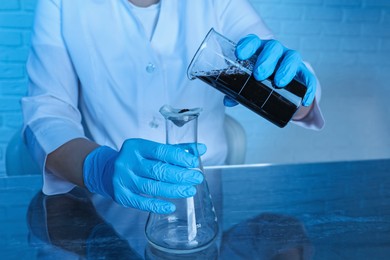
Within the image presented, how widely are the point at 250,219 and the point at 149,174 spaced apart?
0.23 m

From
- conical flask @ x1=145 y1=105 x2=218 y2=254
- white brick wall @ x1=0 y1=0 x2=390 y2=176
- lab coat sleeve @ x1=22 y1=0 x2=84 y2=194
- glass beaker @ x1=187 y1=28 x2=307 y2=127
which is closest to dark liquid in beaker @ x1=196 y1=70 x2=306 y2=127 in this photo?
glass beaker @ x1=187 y1=28 x2=307 y2=127

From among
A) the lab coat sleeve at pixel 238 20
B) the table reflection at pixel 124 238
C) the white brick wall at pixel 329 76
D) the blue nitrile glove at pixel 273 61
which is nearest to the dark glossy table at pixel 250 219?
the table reflection at pixel 124 238

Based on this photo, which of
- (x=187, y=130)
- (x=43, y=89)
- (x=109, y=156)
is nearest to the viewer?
(x=187, y=130)

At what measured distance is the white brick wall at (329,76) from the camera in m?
1.69

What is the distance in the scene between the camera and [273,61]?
759 millimetres

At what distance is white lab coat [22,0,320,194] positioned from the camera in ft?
3.52

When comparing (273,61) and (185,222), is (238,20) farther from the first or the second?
(185,222)

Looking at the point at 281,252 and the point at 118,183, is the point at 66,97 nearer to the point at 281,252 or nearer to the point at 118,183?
the point at 118,183

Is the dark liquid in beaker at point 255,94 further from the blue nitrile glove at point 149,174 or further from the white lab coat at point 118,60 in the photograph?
the white lab coat at point 118,60

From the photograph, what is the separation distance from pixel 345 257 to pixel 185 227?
262 millimetres

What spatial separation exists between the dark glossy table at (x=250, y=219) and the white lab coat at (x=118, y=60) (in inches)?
10.0

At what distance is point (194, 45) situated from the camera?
1.14m

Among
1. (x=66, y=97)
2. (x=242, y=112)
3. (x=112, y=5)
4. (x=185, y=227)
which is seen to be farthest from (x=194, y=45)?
(x=242, y=112)

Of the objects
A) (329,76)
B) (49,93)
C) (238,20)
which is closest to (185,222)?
(49,93)
